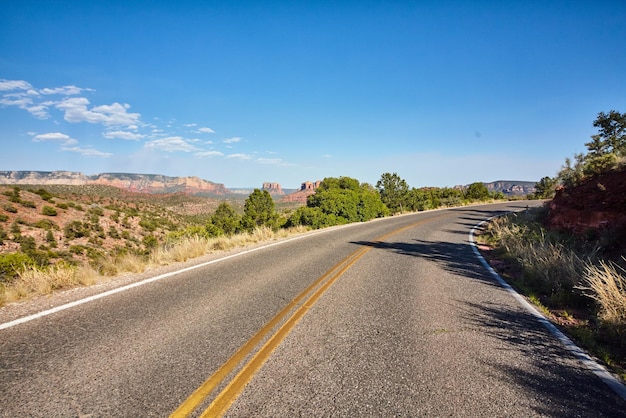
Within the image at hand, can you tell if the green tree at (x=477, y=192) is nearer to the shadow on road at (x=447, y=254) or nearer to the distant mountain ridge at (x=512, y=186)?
the shadow on road at (x=447, y=254)

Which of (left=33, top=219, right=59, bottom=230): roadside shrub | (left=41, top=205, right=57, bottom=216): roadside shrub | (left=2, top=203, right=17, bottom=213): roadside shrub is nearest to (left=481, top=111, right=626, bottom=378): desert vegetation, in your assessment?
(left=33, top=219, right=59, bottom=230): roadside shrub

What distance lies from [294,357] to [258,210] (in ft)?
83.7

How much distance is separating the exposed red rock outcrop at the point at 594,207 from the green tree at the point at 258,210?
67.7 feet

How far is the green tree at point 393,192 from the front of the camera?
109 ft

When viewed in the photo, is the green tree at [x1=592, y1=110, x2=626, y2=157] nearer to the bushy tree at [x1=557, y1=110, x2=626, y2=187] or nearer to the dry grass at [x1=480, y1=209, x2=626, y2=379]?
the bushy tree at [x1=557, y1=110, x2=626, y2=187]

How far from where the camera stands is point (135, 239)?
1663 inches

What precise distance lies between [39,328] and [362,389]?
4032 millimetres

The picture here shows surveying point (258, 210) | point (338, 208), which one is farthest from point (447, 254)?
point (258, 210)

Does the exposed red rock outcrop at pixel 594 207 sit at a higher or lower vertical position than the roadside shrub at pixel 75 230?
higher

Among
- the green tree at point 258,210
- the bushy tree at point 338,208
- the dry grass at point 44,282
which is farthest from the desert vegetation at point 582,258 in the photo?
the green tree at point 258,210

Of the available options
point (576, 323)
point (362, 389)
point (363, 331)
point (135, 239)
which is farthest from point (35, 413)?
point (135, 239)

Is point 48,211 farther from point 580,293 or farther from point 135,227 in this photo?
point 580,293

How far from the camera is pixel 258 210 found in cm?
2833

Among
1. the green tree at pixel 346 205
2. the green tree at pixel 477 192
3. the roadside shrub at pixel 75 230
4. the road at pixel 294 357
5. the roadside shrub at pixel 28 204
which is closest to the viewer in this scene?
the road at pixel 294 357
